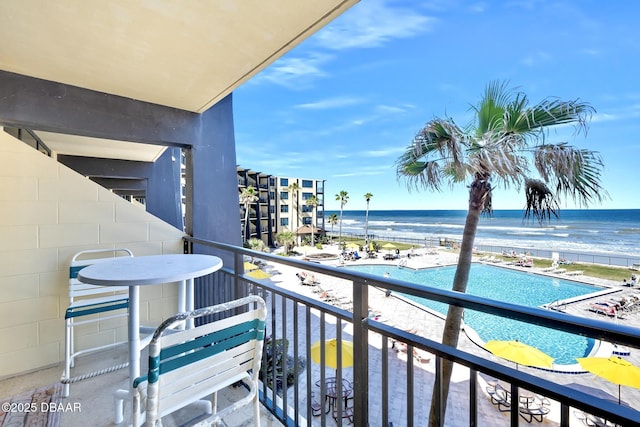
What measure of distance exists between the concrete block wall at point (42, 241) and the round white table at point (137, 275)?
107 cm

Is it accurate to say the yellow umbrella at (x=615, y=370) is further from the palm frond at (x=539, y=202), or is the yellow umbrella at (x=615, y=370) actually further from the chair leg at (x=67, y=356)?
the chair leg at (x=67, y=356)

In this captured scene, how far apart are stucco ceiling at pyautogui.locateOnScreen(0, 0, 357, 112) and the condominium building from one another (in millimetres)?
22079

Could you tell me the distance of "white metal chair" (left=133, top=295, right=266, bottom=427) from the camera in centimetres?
90

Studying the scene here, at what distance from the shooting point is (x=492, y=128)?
12.3 feet

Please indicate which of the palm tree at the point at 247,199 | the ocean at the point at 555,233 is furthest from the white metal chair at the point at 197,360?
the palm tree at the point at 247,199

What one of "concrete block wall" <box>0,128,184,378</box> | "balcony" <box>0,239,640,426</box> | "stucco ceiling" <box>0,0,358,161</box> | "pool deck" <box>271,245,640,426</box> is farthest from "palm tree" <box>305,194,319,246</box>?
"stucco ceiling" <box>0,0,358,161</box>

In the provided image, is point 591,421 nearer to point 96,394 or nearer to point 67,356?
point 96,394

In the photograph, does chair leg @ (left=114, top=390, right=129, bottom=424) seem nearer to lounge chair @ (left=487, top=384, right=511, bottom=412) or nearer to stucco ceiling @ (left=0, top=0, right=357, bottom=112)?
stucco ceiling @ (left=0, top=0, right=357, bottom=112)

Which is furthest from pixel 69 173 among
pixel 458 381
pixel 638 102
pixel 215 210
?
pixel 638 102

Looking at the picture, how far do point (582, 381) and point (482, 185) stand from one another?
640cm

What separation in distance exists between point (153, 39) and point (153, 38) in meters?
0.01

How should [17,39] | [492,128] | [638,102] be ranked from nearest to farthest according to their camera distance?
[17,39]
[492,128]
[638,102]

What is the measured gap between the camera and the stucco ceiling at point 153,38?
1.37 metres

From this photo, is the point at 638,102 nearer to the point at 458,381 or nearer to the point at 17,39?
the point at 458,381
